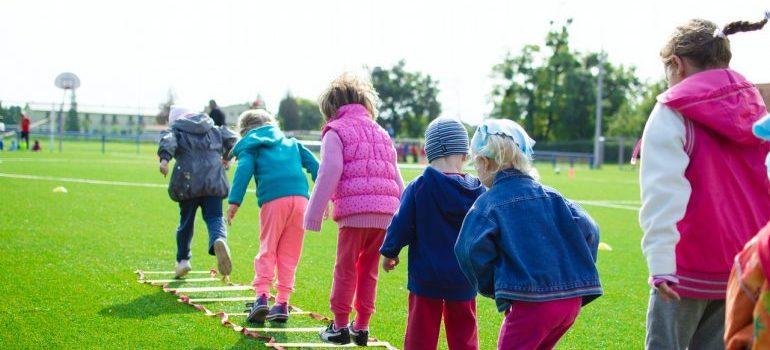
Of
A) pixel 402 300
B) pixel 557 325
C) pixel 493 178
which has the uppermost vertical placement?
pixel 493 178

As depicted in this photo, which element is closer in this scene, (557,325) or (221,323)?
(557,325)

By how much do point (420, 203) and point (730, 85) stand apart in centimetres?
178

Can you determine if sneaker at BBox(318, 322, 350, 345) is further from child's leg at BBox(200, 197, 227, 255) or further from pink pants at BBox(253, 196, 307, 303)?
child's leg at BBox(200, 197, 227, 255)

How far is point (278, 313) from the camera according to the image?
5.98m

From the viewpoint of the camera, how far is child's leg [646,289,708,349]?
325 cm

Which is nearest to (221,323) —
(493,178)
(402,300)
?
(402,300)

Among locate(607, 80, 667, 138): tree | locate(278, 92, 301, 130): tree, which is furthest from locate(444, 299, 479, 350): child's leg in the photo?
locate(278, 92, 301, 130): tree

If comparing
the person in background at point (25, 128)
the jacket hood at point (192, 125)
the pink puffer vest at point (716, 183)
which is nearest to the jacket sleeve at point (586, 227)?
the pink puffer vest at point (716, 183)

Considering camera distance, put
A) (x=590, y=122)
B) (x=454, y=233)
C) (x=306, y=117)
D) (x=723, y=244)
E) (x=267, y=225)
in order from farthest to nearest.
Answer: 1. (x=306, y=117)
2. (x=590, y=122)
3. (x=267, y=225)
4. (x=454, y=233)
5. (x=723, y=244)

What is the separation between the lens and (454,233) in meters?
4.46

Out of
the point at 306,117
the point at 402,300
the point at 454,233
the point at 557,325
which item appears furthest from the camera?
the point at 306,117

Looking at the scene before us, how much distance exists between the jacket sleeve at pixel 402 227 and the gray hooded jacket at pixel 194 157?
3.33 metres

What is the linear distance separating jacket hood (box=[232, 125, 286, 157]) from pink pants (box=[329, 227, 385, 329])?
1132mm

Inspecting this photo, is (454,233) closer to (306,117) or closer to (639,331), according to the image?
(639,331)
